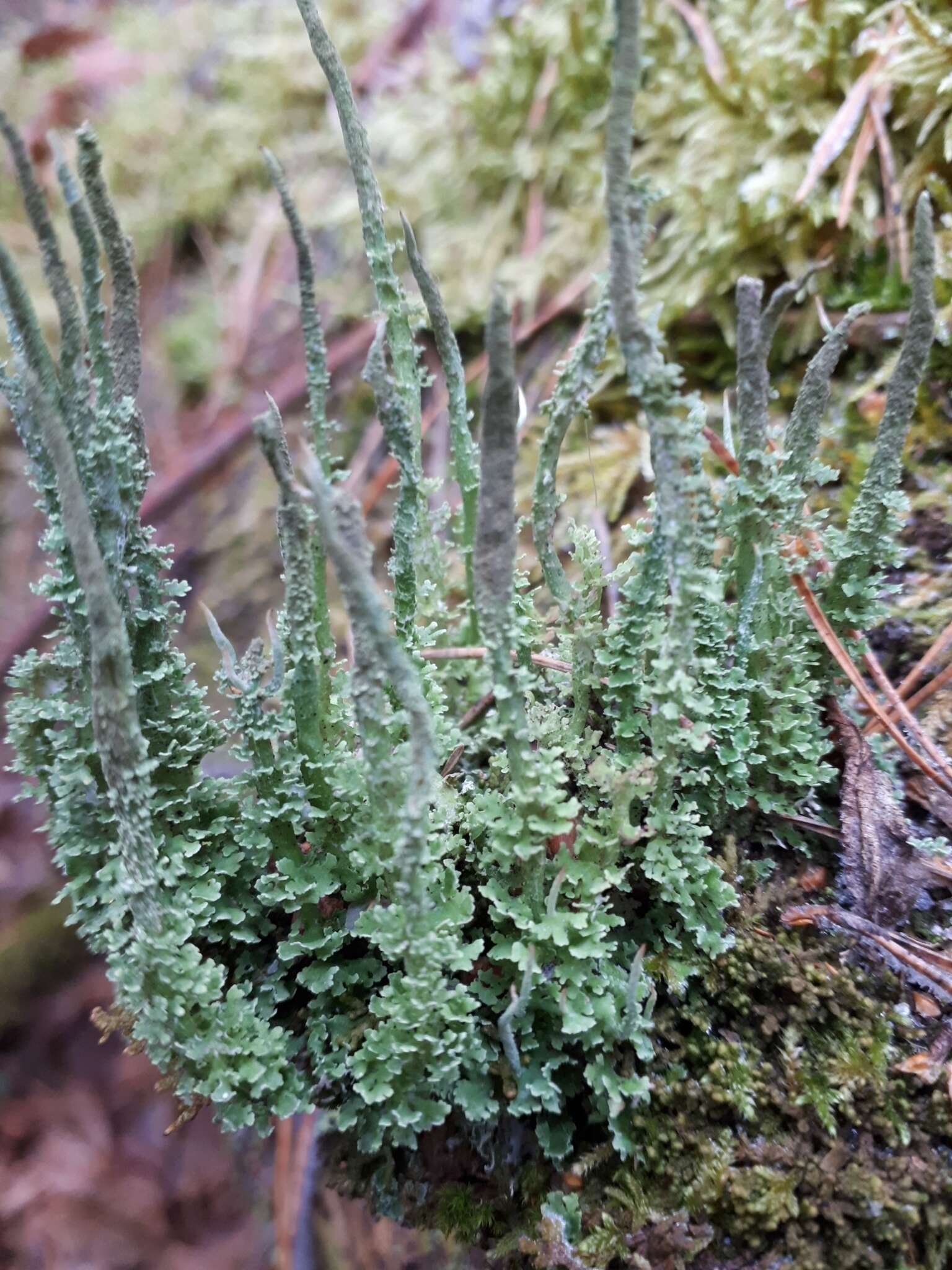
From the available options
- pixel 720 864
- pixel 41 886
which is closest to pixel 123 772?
pixel 720 864

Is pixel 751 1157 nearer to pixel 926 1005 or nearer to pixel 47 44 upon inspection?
pixel 926 1005

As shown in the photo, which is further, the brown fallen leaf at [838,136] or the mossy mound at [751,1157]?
the brown fallen leaf at [838,136]

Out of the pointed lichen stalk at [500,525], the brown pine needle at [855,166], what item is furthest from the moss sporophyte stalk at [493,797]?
the brown pine needle at [855,166]

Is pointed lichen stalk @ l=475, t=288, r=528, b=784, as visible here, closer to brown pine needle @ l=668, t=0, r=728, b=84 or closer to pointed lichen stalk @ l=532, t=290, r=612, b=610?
pointed lichen stalk @ l=532, t=290, r=612, b=610

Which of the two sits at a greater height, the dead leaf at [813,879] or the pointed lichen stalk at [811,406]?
the pointed lichen stalk at [811,406]

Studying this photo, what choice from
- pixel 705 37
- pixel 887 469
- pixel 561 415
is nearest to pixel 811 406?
pixel 887 469

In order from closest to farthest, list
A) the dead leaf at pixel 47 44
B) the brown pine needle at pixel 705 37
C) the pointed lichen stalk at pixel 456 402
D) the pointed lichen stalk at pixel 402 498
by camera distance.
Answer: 1. the pointed lichen stalk at pixel 402 498
2. the pointed lichen stalk at pixel 456 402
3. the brown pine needle at pixel 705 37
4. the dead leaf at pixel 47 44

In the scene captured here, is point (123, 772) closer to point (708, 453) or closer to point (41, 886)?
point (708, 453)

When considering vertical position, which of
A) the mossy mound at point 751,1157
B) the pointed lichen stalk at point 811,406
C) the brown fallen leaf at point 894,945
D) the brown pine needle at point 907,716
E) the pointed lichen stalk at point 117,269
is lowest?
the mossy mound at point 751,1157

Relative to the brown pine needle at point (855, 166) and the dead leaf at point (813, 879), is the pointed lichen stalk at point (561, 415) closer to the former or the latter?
the dead leaf at point (813, 879)
